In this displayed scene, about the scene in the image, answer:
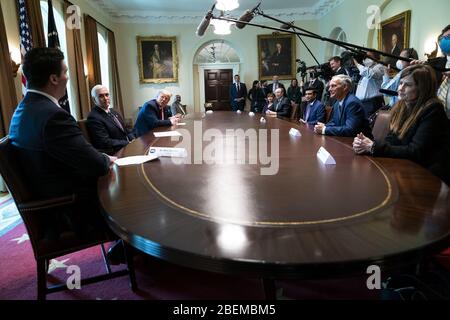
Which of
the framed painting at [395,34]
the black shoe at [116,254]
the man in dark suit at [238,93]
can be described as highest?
the framed painting at [395,34]

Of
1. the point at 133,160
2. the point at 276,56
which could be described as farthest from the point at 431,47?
the point at 276,56

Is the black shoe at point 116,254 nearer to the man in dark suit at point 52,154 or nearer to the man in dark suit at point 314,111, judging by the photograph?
the man in dark suit at point 52,154

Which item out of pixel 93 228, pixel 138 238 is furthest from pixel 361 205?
pixel 93 228

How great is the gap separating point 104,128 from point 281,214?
238cm

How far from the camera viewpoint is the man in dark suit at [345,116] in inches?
98.8

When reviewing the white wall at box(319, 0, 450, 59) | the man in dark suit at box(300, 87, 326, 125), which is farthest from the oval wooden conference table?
the white wall at box(319, 0, 450, 59)

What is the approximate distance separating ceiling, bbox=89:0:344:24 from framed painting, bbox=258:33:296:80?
68cm

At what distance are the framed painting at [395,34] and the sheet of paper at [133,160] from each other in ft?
15.3

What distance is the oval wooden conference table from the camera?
690mm

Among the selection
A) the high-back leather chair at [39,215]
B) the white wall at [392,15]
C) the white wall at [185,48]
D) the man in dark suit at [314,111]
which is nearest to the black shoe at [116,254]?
the high-back leather chair at [39,215]

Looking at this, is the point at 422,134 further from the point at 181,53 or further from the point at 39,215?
the point at 181,53

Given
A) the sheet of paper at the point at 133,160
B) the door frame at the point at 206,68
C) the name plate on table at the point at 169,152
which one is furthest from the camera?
the door frame at the point at 206,68

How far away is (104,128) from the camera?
2852 mm
